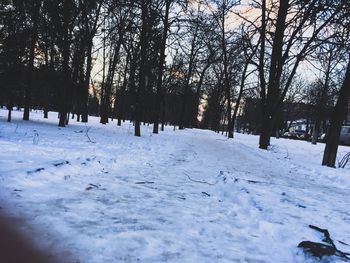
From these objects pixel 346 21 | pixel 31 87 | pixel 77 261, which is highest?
pixel 346 21

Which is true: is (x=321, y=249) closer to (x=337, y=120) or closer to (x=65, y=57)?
(x=337, y=120)

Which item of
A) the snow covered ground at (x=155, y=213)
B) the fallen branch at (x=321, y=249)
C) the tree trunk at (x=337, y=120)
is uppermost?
the tree trunk at (x=337, y=120)

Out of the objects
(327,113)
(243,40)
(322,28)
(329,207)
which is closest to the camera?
(329,207)

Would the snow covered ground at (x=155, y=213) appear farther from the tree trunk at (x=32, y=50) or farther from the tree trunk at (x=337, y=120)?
the tree trunk at (x=32, y=50)

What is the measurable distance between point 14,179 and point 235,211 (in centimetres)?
289

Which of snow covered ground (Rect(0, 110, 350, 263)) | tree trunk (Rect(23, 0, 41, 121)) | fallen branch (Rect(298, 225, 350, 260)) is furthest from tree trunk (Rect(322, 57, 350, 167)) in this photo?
tree trunk (Rect(23, 0, 41, 121))

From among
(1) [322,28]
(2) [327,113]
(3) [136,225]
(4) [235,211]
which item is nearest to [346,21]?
(1) [322,28]

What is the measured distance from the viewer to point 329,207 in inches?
233

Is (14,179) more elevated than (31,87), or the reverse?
(31,87)

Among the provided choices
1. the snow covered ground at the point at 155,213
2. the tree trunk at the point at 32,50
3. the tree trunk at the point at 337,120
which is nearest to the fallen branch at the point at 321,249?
the snow covered ground at the point at 155,213

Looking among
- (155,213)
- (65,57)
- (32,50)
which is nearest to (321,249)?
(155,213)

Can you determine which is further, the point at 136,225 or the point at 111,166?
the point at 111,166

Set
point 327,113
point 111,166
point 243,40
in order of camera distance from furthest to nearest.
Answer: point 327,113
point 243,40
point 111,166

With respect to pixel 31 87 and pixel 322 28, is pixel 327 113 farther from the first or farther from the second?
pixel 31 87
